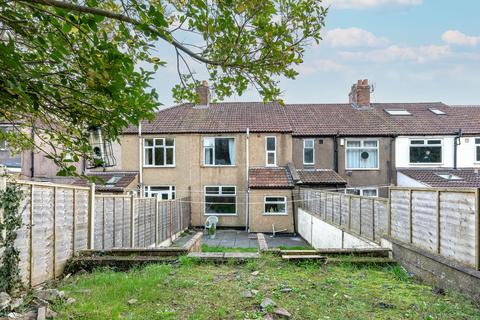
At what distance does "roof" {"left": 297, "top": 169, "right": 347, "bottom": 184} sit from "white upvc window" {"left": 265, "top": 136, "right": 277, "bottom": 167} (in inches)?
61.3

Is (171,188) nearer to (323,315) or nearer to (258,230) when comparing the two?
(258,230)

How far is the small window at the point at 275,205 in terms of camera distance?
19.8m

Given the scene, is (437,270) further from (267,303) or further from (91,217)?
(91,217)

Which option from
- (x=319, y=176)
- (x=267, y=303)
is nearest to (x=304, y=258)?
(x=267, y=303)

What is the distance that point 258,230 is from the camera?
19.8 meters

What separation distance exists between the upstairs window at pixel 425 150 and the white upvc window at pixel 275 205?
8099 millimetres

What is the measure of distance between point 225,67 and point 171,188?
1838cm

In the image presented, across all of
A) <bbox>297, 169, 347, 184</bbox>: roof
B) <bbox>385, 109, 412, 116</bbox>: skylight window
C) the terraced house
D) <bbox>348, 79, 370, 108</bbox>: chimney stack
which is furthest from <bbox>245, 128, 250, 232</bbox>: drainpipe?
<bbox>385, 109, 412, 116</bbox>: skylight window

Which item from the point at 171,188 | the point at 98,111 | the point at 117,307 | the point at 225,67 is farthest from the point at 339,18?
the point at 171,188

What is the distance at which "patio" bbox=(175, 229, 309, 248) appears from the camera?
16094 millimetres

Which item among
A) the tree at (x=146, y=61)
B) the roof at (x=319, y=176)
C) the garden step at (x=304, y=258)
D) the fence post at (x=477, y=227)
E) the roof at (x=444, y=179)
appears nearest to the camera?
the tree at (x=146, y=61)

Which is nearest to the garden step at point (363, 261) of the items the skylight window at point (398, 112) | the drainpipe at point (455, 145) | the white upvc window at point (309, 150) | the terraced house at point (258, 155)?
the terraced house at point (258, 155)

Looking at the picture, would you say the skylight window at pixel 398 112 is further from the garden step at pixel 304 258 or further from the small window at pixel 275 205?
the garden step at pixel 304 258

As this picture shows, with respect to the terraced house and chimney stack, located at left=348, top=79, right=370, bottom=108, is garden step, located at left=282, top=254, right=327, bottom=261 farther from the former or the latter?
chimney stack, located at left=348, top=79, right=370, bottom=108
